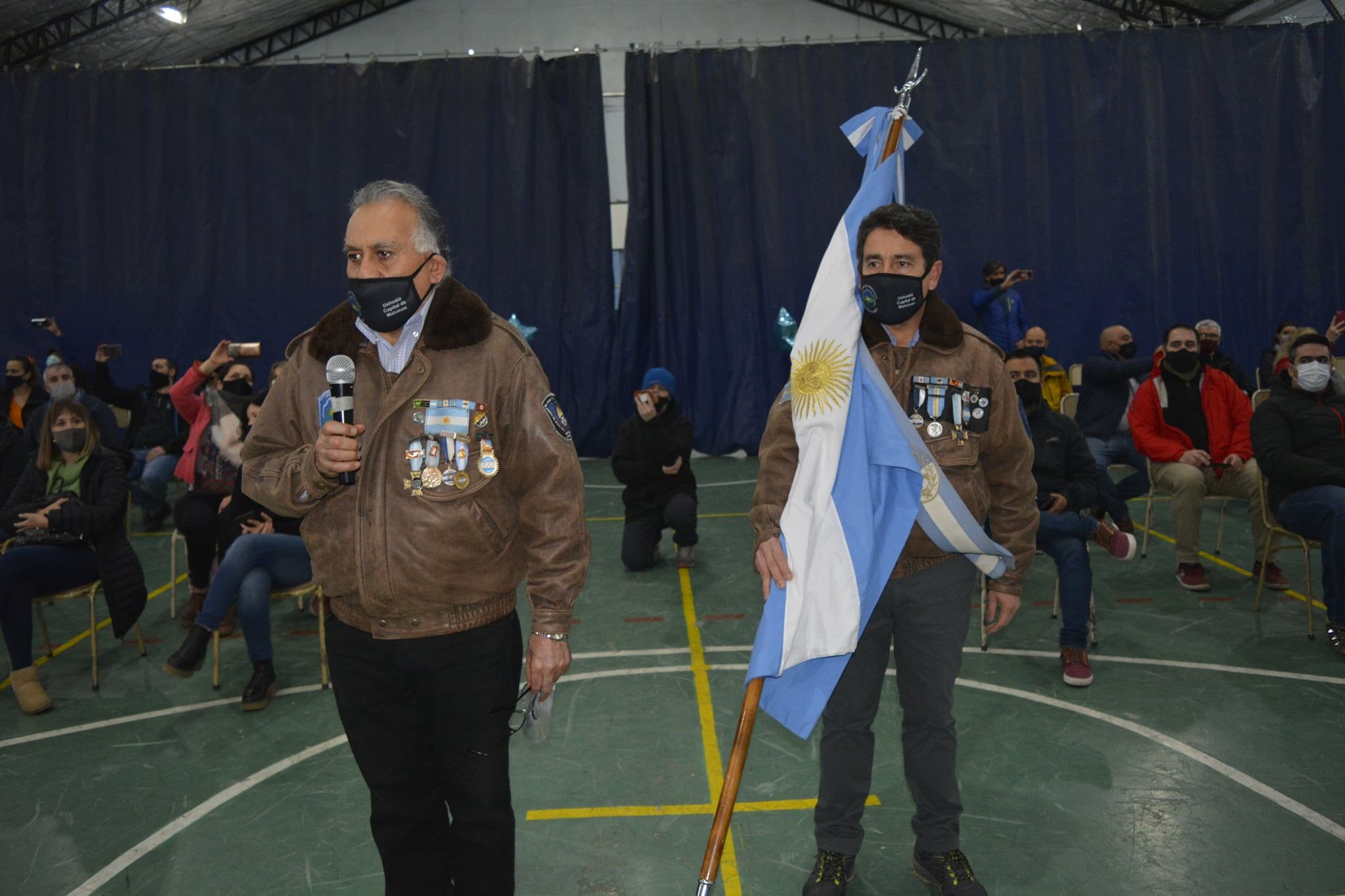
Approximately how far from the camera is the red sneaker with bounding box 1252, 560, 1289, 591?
6293 mm

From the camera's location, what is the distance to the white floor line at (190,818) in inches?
135

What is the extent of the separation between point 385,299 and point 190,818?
267cm

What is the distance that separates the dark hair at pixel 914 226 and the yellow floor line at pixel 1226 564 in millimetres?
4300

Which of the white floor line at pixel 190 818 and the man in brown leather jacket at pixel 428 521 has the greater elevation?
the man in brown leather jacket at pixel 428 521

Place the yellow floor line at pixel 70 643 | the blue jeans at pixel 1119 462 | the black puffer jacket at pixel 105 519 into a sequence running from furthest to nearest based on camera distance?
the blue jeans at pixel 1119 462 → the yellow floor line at pixel 70 643 → the black puffer jacket at pixel 105 519

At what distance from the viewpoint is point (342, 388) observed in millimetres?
2166

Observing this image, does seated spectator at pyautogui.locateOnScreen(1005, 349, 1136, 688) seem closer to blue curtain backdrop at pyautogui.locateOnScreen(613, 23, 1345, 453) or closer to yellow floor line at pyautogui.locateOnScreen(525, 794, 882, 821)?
yellow floor line at pyautogui.locateOnScreen(525, 794, 882, 821)

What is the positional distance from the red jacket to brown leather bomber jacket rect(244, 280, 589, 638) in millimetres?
5604

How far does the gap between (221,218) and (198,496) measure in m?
7.54

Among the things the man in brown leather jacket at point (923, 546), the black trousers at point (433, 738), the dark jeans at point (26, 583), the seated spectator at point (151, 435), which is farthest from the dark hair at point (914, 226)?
the seated spectator at point (151, 435)

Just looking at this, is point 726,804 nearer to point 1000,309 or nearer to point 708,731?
point 708,731

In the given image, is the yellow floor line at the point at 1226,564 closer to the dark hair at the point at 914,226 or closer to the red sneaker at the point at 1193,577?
the red sneaker at the point at 1193,577

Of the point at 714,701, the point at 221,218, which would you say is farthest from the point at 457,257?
the point at 714,701

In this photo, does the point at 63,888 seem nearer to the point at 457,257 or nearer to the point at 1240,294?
the point at 457,257
